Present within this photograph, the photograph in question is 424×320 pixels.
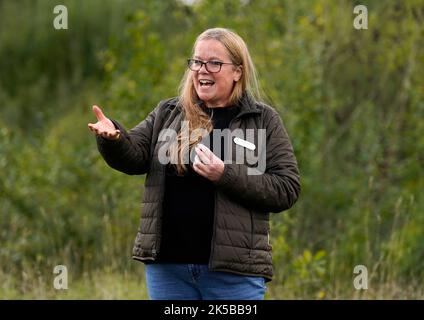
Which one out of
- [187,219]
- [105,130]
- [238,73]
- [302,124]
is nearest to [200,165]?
[187,219]

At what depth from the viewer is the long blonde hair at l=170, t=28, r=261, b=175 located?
416 centimetres

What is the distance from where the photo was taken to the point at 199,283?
13.5 feet

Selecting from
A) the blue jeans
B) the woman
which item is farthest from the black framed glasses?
the blue jeans

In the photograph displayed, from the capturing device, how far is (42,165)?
37.8 feet

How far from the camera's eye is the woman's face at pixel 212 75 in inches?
168

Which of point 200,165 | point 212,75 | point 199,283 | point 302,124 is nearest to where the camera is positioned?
point 200,165

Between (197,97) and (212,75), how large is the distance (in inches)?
5.4

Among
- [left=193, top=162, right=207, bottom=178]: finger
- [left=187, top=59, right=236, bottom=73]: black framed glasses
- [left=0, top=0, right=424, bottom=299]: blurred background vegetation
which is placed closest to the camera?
[left=193, top=162, right=207, bottom=178]: finger

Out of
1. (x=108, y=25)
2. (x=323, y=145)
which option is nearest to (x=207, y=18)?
(x=323, y=145)

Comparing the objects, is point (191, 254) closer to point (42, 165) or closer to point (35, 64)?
point (42, 165)

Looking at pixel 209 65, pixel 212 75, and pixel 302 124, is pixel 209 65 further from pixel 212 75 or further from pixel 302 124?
pixel 302 124

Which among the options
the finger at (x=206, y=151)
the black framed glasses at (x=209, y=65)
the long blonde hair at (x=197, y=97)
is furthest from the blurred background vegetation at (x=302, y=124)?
the finger at (x=206, y=151)

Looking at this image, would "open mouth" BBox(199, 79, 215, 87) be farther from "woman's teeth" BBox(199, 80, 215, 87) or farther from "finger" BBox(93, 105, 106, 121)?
"finger" BBox(93, 105, 106, 121)

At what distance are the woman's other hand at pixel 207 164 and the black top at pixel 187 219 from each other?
14 cm
